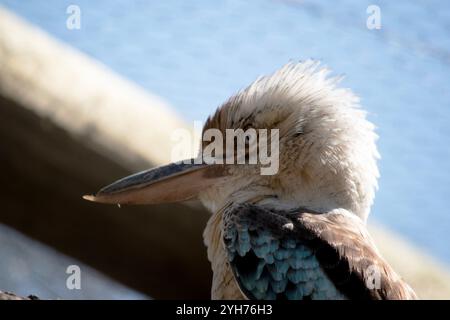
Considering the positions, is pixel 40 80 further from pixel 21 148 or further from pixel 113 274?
pixel 113 274

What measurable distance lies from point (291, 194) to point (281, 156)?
0.49ft

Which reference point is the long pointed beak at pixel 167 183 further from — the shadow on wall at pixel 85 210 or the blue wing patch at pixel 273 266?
the blue wing patch at pixel 273 266

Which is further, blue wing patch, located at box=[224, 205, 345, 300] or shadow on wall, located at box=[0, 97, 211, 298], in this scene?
shadow on wall, located at box=[0, 97, 211, 298]

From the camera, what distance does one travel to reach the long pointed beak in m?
4.00

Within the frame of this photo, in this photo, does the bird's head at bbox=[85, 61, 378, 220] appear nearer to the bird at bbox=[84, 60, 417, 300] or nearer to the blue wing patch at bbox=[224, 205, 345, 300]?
Answer: the bird at bbox=[84, 60, 417, 300]

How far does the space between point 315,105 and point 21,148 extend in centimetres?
138

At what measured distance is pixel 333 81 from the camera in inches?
159

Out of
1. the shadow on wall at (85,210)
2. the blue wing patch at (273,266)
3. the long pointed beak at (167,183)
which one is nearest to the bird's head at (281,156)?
the long pointed beak at (167,183)

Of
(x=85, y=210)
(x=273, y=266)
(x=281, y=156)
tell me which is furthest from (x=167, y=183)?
(x=273, y=266)

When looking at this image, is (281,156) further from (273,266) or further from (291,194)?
(273,266)

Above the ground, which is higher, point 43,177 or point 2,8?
point 2,8

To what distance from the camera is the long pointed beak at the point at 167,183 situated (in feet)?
13.1

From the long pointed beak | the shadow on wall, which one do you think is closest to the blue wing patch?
the long pointed beak
